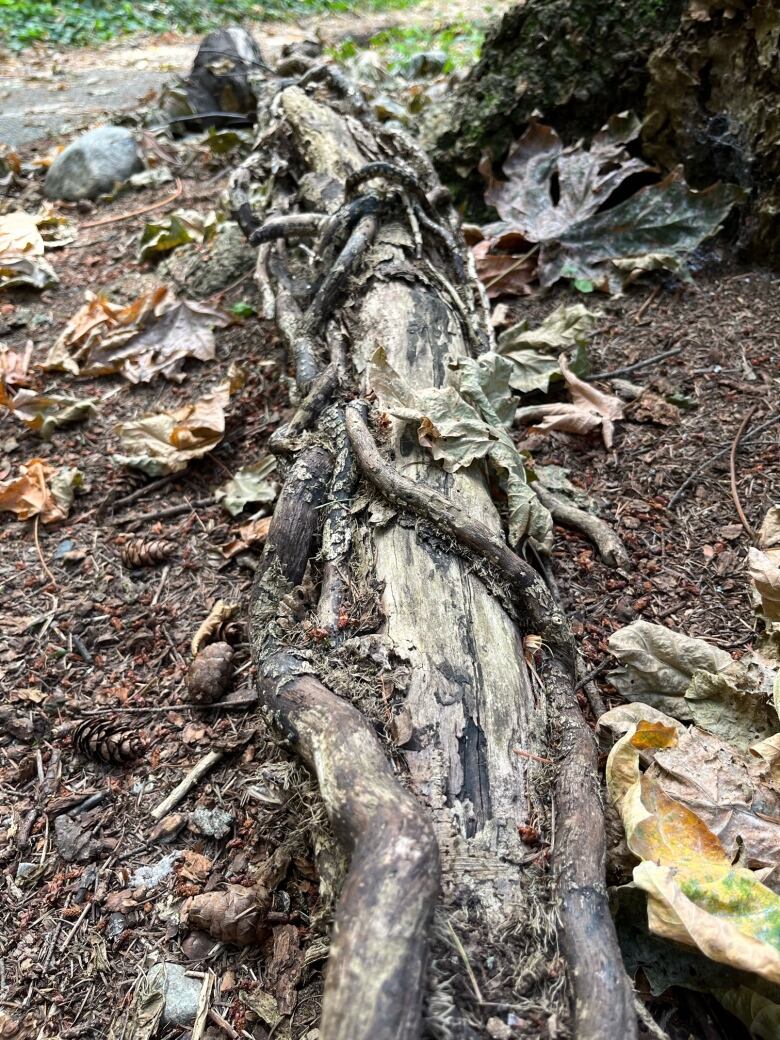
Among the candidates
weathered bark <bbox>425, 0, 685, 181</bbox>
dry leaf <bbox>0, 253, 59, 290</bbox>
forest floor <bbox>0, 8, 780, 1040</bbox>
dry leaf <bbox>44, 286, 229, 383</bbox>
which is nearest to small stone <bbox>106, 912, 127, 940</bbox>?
forest floor <bbox>0, 8, 780, 1040</bbox>

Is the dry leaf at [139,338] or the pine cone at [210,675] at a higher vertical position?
the dry leaf at [139,338]

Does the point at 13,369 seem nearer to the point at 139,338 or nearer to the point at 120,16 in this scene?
the point at 139,338

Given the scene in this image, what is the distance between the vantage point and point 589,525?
238 centimetres

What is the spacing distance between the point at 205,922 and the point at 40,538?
1.81 meters

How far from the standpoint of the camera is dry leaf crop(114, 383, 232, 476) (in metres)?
3.01

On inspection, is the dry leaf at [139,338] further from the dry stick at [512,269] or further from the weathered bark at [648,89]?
the weathered bark at [648,89]

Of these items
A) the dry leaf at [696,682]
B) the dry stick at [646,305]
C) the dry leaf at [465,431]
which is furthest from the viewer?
the dry stick at [646,305]

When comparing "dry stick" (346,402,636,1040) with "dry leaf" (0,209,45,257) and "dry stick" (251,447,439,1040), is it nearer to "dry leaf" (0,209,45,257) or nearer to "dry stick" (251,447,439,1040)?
"dry stick" (251,447,439,1040)

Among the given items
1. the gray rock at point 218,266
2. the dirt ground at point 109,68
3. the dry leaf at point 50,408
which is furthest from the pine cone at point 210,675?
the dirt ground at point 109,68

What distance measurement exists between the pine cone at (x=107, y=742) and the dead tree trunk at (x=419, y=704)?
0.59 metres

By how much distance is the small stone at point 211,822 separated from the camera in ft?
6.14

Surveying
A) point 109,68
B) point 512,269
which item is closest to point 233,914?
point 512,269

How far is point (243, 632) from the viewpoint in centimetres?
238

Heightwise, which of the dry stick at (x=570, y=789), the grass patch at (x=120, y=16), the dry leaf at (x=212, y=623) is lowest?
the dry leaf at (x=212, y=623)
